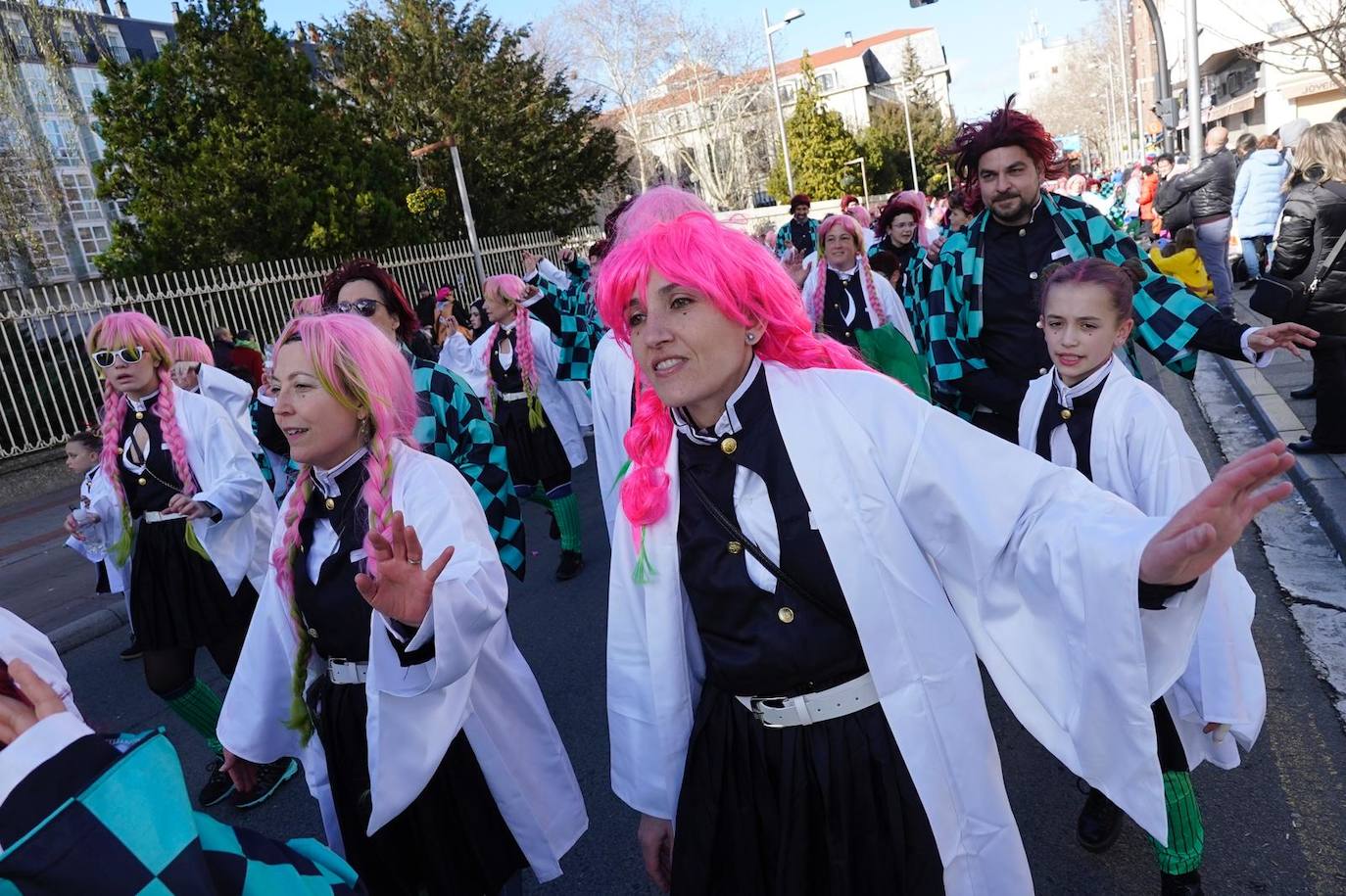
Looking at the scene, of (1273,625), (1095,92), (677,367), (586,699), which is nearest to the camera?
(677,367)

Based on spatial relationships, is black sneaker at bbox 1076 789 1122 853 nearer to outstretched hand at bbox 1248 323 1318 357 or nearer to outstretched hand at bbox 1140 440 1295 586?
Result: outstretched hand at bbox 1248 323 1318 357

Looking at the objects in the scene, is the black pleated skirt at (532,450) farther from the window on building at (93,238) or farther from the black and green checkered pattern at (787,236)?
the window on building at (93,238)

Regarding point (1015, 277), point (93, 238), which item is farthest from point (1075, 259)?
point (93, 238)

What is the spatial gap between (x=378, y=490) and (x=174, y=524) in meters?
2.15

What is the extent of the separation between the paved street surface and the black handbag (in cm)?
154

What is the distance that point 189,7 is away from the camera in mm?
15484

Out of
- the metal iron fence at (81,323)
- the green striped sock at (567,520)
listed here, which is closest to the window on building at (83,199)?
the metal iron fence at (81,323)

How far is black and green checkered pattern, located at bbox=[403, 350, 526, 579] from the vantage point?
3639 millimetres

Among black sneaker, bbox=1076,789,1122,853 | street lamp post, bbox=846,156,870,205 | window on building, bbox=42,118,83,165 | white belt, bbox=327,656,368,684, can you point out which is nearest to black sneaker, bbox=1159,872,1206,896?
black sneaker, bbox=1076,789,1122,853

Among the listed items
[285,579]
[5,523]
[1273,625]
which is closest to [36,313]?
[5,523]

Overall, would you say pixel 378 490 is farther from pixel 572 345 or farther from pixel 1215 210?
pixel 1215 210

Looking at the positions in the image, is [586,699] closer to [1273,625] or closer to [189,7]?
[1273,625]

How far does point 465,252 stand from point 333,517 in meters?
15.7

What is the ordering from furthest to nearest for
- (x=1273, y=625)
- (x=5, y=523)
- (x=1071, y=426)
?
1. (x=5, y=523)
2. (x=1273, y=625)
3. (x=1071, y=426)
